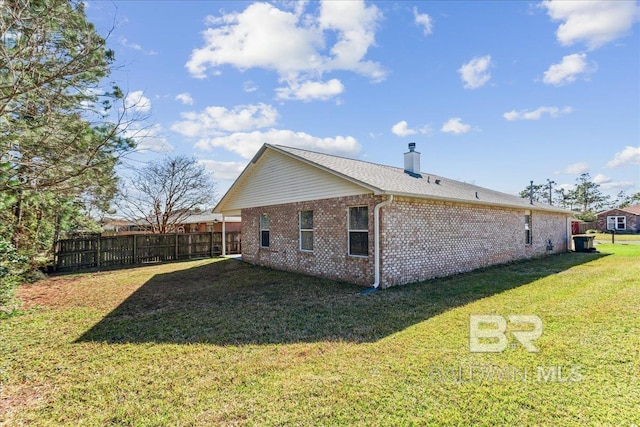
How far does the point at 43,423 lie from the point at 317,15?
10.9 meters

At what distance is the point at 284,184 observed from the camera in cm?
1184

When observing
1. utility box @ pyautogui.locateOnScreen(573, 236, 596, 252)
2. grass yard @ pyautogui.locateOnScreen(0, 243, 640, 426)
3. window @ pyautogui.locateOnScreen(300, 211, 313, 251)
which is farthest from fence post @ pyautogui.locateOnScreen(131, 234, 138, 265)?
utility box @ pyautogui.locateOnScreen(573, 236, 596, 252)

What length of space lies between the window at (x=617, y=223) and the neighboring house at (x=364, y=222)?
119 feet

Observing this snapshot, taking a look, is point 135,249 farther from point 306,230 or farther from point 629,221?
point 629,221

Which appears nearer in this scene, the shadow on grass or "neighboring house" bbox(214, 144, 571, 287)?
the shadow on grass

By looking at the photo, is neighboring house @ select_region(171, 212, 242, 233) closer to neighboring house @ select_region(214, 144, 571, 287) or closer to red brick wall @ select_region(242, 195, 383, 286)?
neighboring house @ select_region(214, 144, 571, 287)

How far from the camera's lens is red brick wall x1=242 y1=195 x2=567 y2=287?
870 cm

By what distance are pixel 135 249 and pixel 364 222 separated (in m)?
12.9

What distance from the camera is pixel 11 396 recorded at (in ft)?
11.4

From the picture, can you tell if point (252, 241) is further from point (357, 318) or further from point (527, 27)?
point (527, 27)

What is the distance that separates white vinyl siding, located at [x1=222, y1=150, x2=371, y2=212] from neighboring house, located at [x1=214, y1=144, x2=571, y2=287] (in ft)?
0.11

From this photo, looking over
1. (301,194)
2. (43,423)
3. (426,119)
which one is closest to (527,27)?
(426,119)

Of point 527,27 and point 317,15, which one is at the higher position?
point 317,15

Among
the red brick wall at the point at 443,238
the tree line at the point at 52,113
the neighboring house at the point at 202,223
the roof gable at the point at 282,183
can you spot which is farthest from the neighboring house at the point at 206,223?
the red brick wall at the point at 443,238
